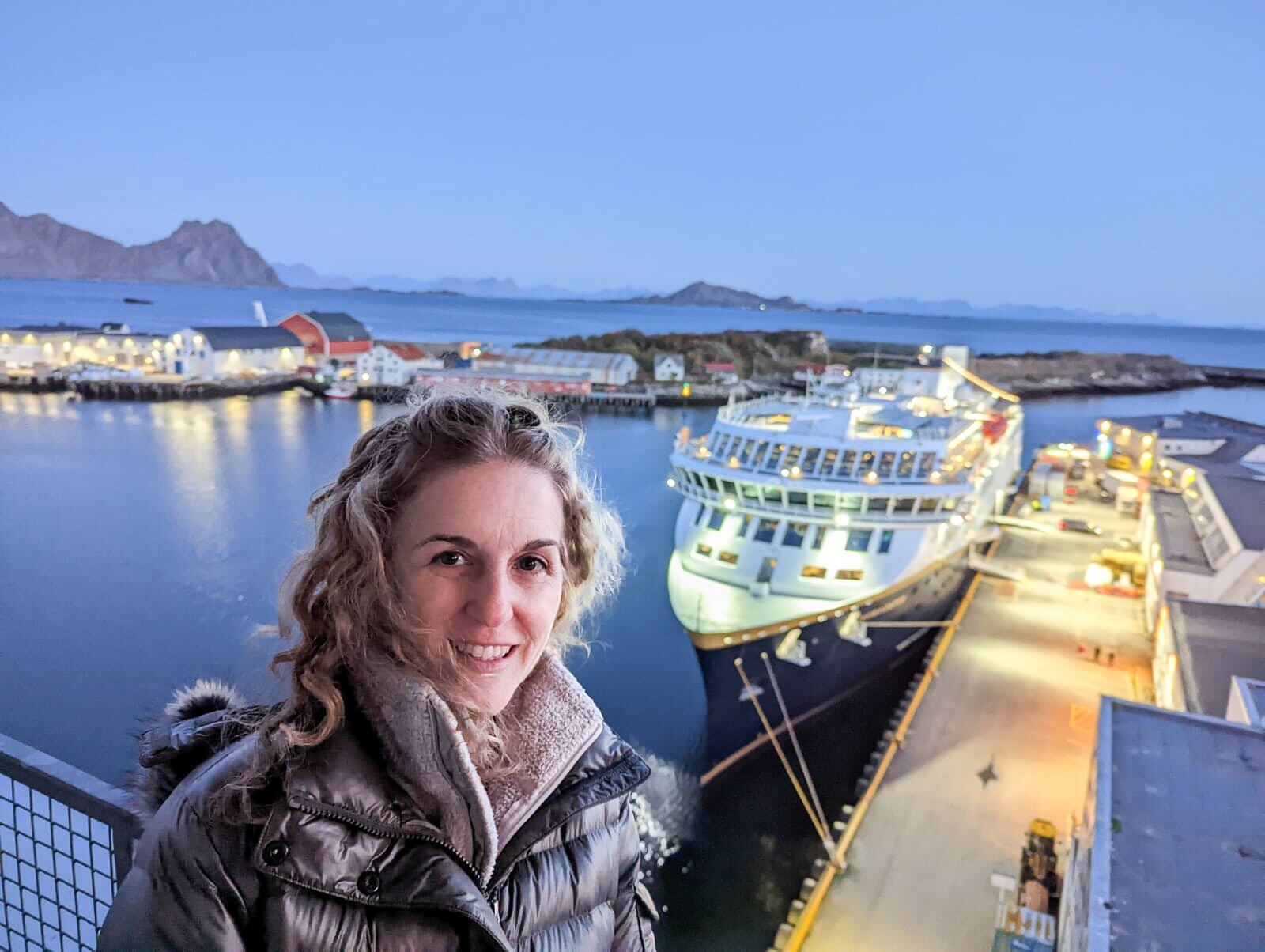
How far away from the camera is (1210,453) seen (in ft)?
108

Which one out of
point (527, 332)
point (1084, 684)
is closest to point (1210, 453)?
point (1084, 684)

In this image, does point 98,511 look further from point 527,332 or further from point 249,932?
point 527,332

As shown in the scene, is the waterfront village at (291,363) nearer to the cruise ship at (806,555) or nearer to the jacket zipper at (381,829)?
the cruise ship at (806,555)

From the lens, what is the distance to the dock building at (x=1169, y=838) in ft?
17.9

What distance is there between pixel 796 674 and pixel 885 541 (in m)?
3.28

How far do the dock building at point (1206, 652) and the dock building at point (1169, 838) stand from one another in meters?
3.08

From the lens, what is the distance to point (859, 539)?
15.9 m

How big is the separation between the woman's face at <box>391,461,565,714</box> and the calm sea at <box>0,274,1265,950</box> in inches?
17.6

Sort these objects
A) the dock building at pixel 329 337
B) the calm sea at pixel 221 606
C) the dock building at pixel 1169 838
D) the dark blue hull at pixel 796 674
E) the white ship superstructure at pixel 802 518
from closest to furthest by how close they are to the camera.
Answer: the dock building at pixel 1169 838 → the calm sea at pixel 221 606 → the dark blue hull at pixel 796 674 → the white ship superstructure at pixel 802 518 → the dock building at pixel 329 337

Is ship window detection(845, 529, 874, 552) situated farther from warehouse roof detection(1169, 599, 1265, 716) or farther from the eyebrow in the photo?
the eyebrow

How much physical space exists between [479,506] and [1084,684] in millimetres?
17405

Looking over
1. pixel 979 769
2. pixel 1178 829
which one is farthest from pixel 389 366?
pixel 1178 829

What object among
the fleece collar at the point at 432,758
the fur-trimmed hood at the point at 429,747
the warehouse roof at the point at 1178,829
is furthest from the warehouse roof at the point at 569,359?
the fleece collar at the point at 432,758

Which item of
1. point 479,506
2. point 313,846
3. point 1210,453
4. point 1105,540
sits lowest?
point 1105,540
